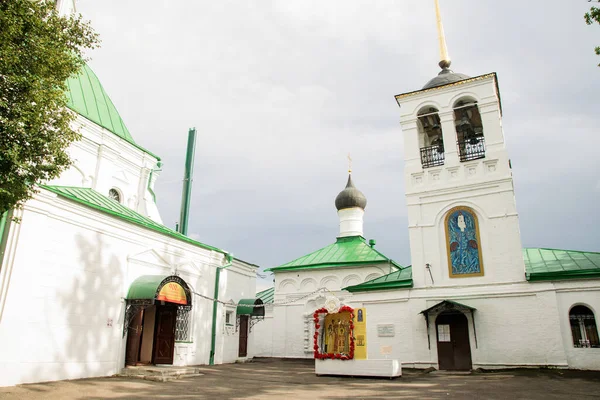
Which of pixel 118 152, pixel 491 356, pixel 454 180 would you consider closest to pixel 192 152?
pixel 118 152

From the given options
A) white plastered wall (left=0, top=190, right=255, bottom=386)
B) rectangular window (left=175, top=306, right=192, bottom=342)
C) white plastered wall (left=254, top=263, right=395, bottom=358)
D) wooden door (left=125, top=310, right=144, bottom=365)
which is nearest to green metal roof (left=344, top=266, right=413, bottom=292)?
white plastered wall (left=254, top=263, right=395, bottom=358)

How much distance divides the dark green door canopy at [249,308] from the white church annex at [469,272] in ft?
14.2

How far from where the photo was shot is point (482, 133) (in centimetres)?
1577

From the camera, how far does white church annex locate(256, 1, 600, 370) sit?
496 inches

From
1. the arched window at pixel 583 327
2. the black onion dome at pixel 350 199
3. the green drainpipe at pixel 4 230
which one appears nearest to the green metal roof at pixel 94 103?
the green drainpipe at pixel 4 230

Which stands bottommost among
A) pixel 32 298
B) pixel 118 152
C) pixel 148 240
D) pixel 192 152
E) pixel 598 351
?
pixel 598 351

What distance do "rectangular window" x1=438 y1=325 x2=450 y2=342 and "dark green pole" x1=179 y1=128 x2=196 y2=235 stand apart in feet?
43.6

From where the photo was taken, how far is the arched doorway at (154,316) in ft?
39.9

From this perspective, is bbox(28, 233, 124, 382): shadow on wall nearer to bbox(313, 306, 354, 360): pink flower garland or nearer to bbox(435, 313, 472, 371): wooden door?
bbox(313, 306, 354, 360): pink flower garland

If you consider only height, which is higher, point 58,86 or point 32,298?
point 58,86

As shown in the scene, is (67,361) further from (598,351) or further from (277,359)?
(598,351)

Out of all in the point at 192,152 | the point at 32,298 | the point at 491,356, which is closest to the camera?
the point at 32,298

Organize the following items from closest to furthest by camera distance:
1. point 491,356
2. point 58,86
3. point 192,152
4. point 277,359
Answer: point 58,86 < point 491,356 < point 277,359 < point 192,152

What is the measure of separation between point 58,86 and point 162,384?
7.02 m
